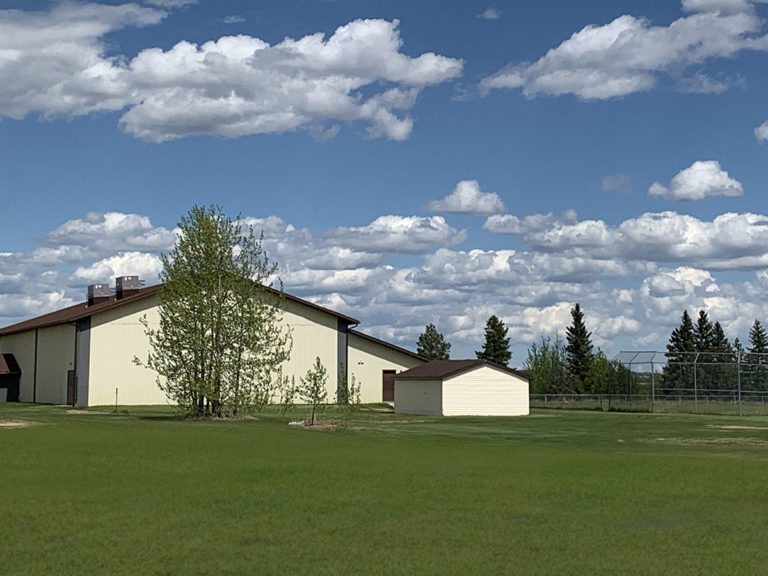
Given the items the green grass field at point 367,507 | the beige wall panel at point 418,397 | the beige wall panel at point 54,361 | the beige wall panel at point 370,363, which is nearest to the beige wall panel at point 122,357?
the beige wall panel at point 54,361

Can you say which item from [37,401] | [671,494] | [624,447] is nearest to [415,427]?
[624,447]

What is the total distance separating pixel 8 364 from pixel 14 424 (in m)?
38.0

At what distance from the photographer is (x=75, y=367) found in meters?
59.6

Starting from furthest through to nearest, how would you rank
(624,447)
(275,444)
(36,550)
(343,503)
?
(624,447), (275,444), (343,503), (36,550)

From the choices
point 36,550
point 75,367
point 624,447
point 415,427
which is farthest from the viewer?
point 75,367

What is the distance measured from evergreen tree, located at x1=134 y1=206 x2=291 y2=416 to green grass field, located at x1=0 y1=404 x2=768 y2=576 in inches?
Answer: 560

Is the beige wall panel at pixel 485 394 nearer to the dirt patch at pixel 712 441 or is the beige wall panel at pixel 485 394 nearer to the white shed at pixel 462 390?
the white shed at pixel 462 390

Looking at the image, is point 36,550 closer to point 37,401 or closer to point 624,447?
point 624,447

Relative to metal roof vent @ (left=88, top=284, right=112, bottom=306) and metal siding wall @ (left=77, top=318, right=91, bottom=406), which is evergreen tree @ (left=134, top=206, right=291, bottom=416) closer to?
metal siding wall @ (left=77, top=318, right=91, bottom=406)

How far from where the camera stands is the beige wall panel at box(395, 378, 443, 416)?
5653 centimetres

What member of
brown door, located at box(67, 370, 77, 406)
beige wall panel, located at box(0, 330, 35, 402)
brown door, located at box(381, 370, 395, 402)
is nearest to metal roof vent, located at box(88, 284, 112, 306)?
beige wall panel, located at box(0, 330, 35, 402)

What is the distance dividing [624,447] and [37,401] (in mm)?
45323

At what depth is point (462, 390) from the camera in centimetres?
5681

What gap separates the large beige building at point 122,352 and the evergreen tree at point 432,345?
47.2m
